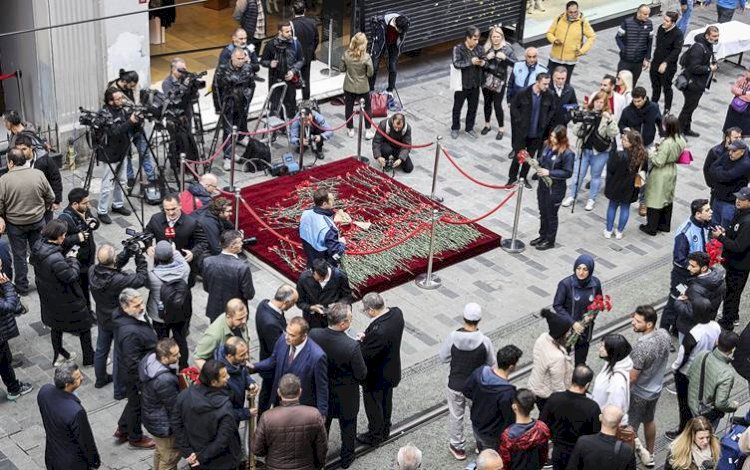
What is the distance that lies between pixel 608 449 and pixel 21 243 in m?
6.90

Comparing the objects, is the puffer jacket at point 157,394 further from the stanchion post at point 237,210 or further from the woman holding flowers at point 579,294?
the stanchion post at point 237,210

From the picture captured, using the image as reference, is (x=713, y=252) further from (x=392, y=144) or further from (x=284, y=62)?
(x=284, y=62)

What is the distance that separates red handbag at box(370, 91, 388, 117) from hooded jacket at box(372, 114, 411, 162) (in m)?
1.42

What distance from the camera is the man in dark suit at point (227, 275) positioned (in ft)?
35.2

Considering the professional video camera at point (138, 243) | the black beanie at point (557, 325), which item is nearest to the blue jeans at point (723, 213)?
the black beanie at point (557, 325)

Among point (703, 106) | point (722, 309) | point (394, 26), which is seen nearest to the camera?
point (722, 309)

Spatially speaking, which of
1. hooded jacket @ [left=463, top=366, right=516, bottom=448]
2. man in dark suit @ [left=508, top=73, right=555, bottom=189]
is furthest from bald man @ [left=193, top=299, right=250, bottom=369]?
man in dark suit @ [left=508, top=73, right=555, bottom=189]

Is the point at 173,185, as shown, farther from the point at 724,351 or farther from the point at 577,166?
the point at 724,351

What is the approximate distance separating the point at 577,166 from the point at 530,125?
0.92 metres

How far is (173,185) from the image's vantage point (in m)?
15.1

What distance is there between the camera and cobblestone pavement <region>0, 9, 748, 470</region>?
1067 centimetres

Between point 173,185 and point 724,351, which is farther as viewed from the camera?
point 173,185

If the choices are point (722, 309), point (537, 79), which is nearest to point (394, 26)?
point (537, 79)

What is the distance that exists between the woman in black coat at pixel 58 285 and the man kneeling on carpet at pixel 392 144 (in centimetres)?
560
